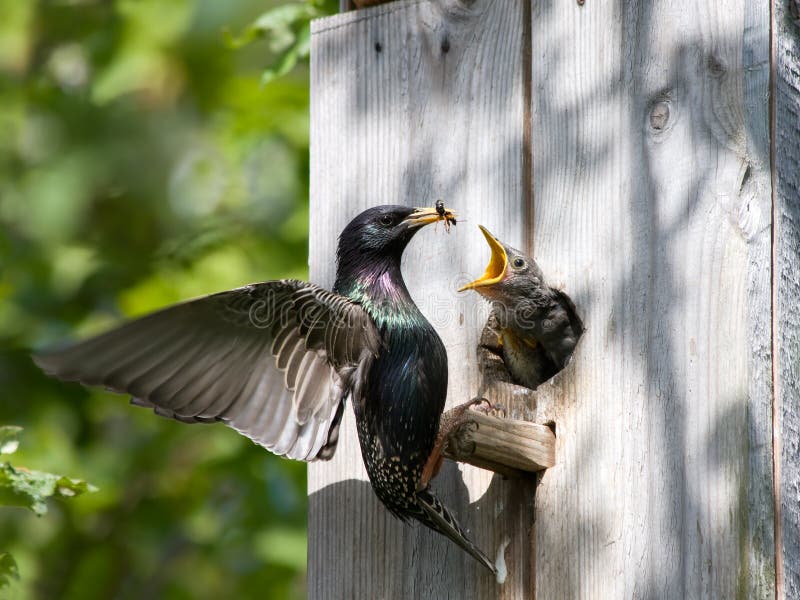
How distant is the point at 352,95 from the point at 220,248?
1314 mm

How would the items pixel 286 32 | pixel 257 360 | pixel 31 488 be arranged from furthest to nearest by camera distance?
pixel 286 32 < pixel 257 360 < pixel 31 488

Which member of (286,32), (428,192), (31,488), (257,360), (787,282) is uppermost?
(286,32)

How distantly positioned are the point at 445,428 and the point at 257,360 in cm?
43

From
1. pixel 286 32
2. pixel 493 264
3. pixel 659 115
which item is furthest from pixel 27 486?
pixel 286 32

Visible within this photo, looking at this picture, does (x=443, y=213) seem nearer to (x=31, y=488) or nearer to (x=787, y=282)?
(x=787, y=282)

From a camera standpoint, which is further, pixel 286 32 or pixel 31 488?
pixel 286 32

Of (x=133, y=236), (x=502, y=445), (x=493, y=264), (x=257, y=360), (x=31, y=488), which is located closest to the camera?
(x=31, y=488)

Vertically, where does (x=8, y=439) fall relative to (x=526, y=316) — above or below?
below

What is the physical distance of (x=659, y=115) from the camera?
8.14 ft

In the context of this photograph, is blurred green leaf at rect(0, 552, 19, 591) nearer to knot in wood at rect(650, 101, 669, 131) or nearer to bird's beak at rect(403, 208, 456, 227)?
bird's beak at rect(403, 208, 456, 227)

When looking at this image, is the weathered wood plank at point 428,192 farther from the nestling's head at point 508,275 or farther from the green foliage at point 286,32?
the green foliage at point 286,32

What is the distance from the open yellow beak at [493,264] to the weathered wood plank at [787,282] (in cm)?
61

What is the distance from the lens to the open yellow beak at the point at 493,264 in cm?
261

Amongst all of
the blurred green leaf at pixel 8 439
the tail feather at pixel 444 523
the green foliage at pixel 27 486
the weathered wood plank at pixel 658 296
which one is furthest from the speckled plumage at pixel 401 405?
the blurred green leaf at pixel 8 439
